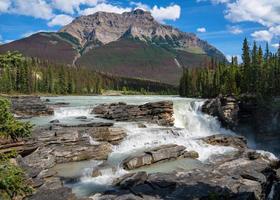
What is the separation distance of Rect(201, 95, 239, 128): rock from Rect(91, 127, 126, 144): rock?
25.5 m

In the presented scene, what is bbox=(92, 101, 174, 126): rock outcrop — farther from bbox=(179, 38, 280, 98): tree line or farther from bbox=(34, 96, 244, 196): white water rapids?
bbox=(179, 38, 280, 98): tree line

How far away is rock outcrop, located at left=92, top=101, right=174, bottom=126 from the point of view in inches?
2206

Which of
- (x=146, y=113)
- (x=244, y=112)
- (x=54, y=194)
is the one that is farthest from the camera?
(x=244, y=112)

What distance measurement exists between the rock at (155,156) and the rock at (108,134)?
619 centimetres

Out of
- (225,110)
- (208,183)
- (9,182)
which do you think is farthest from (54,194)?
(225,110)

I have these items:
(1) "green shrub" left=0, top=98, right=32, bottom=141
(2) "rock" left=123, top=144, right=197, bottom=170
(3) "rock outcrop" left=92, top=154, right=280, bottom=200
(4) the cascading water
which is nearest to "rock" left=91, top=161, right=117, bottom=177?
(4) the cascading water

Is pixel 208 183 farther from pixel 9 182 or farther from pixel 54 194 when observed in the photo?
pixel 9 182

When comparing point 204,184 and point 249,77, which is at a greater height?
point 249,77

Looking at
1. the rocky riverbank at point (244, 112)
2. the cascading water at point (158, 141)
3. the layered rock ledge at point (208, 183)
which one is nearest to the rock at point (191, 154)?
the cascading water at point (158, 141)

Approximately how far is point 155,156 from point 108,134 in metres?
8.12

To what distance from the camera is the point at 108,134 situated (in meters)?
42.2

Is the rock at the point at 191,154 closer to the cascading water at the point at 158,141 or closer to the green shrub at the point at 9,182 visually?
the cascading water at the point at 158,141

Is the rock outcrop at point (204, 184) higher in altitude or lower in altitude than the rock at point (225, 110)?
lower

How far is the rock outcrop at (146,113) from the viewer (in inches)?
2206
